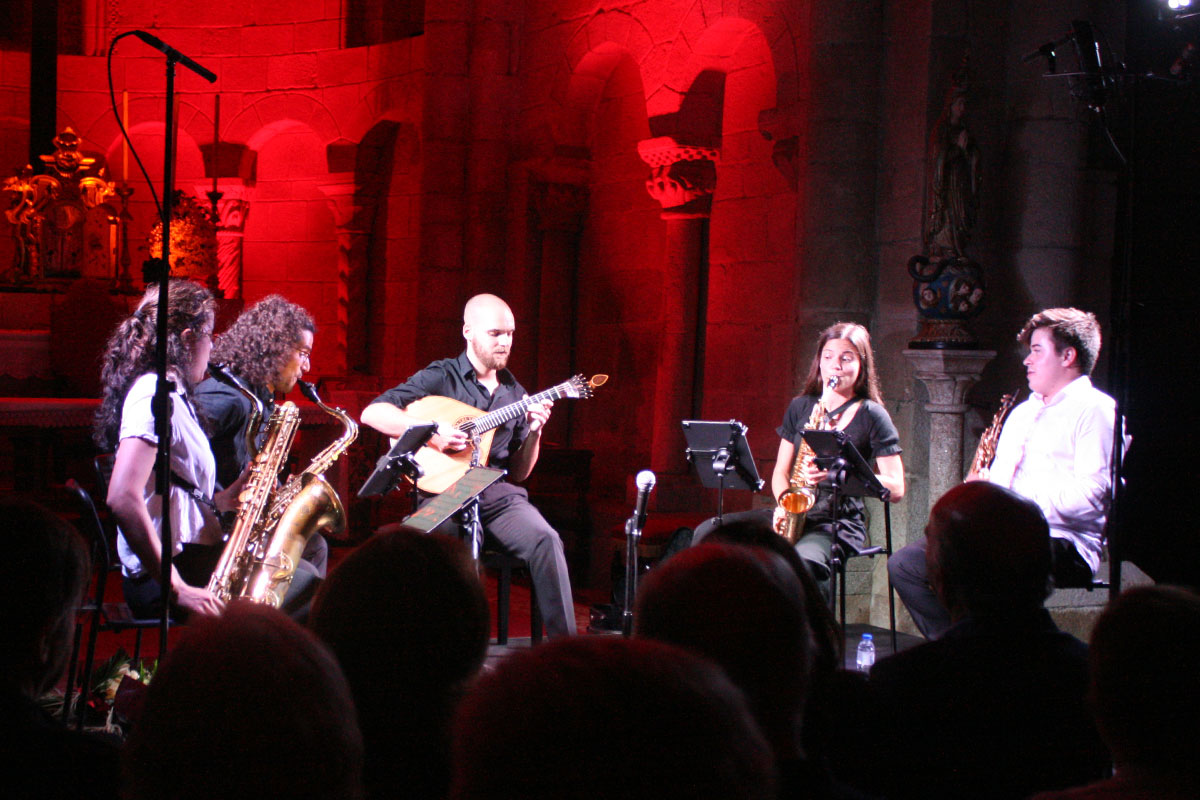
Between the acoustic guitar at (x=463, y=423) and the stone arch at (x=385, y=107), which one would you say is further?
the stone arch at (x=385, y=107)

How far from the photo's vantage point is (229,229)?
11.6m

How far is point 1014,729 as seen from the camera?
6.82ft

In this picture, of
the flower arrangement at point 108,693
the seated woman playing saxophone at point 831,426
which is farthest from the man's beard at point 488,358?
the flower arrangement at point 108,693

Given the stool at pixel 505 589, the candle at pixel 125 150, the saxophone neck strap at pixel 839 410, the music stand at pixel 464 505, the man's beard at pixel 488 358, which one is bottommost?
the stool at pixel 505 589

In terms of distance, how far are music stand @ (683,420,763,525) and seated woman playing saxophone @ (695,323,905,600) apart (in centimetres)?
23

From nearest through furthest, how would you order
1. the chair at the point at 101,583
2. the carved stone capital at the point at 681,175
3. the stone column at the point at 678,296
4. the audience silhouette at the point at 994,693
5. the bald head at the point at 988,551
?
the audience silhouette at the point at 994,693 → the bald head at the point at 988,551 → the chair at the point at 101,583 → the carved stone capital at the point at 681,175 → the stone column at the point at 678,296

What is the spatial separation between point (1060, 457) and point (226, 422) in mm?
3273

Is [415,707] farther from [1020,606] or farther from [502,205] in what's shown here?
[502,205]

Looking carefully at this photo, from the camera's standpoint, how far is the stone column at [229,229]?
11492 millimetres

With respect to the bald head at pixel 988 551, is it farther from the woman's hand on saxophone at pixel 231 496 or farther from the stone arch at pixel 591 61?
the stone arch at pixel 591 61

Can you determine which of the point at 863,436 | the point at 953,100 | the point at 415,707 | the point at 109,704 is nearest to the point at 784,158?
the point at 953,100

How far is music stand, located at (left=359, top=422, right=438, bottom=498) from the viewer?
448cm

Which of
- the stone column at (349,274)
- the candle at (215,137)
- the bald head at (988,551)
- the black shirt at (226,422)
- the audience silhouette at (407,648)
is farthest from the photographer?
the stone column at (349,274)

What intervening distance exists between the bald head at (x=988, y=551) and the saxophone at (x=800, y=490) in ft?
8.15
